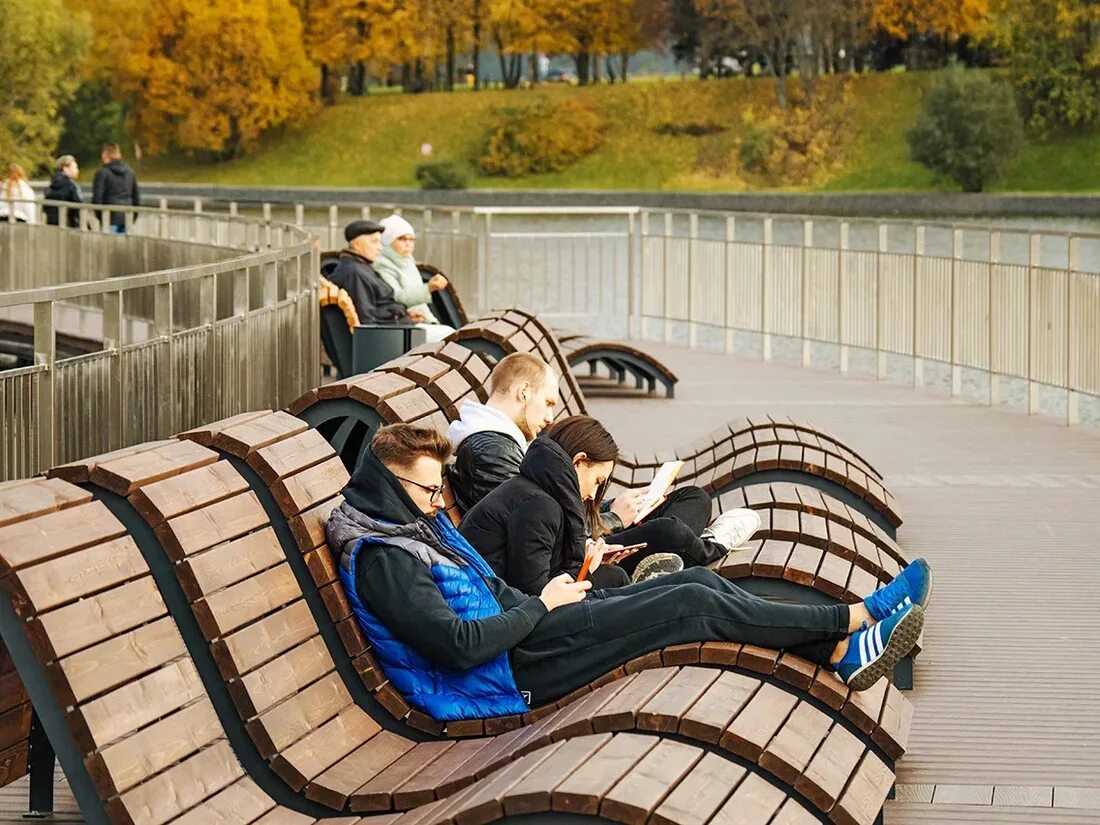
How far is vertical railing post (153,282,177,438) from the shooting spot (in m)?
7.90

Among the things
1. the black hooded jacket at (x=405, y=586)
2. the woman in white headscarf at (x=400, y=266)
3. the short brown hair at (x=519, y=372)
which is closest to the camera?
the black hooded jacket at (x=405, y=586)

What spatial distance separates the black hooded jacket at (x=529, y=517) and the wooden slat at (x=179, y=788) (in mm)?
1468

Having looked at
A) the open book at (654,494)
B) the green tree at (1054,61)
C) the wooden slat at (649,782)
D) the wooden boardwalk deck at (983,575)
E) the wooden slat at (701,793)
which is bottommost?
the wooden boardwalk deck at (983,575)

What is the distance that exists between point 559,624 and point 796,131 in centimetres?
8570

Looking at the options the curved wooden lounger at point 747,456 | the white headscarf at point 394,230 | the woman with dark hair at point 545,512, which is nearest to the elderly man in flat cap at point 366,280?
the white headscarf at point 394,230

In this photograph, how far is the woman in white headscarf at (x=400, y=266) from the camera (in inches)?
547

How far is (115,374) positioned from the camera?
7441 mm

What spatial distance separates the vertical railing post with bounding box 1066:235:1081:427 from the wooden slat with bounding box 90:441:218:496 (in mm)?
10155

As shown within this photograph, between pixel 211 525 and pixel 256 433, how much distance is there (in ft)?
1.80

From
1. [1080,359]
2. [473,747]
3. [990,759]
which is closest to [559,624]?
[473,747]

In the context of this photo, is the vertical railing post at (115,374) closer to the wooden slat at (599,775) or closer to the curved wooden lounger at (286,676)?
the curved wooden lounger at (286,676)

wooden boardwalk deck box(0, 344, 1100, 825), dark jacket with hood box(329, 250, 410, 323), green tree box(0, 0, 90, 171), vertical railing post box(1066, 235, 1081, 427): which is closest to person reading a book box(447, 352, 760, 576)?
wooden boardwalk deck box(0, 344, 1100, 825)

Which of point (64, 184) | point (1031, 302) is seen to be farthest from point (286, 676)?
point (64, 184)

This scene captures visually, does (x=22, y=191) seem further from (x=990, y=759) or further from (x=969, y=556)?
(x=990, y=759)
